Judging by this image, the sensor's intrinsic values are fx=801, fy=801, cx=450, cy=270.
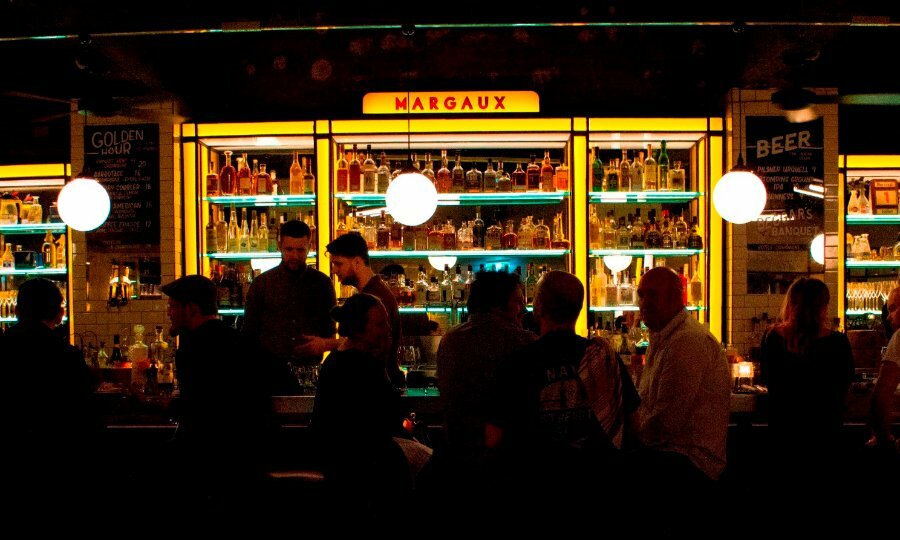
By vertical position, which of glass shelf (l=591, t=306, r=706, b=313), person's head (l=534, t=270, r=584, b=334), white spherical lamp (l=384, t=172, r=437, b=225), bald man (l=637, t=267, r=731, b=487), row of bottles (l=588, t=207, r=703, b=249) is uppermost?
white spherical lamp (l=384, t=172, r=437, b=225)

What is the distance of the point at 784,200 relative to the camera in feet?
19.9

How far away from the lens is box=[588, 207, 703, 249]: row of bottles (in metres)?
6.18

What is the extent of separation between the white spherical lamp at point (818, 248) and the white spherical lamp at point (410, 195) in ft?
9.84

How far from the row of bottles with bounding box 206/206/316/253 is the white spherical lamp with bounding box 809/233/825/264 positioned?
12.4 feet

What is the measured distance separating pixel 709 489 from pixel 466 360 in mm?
1077

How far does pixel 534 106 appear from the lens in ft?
19.7

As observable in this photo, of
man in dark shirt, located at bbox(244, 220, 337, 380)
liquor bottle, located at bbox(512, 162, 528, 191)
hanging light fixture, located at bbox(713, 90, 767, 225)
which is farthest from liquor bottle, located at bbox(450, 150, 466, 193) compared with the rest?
hanging light fixture, located at bbox(713, 90, 767, 225)

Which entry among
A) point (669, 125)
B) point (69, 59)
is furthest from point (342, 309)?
point (69, 59)

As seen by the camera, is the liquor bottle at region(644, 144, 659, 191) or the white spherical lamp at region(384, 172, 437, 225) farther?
the liquor bottle at region(644, 144, 659, 191)

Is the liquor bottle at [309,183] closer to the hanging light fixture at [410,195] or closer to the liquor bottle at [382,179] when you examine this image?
the liquor bottle at [382,179]

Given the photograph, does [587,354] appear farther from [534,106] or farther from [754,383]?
[534,106]

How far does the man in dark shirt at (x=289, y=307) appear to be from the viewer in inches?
200

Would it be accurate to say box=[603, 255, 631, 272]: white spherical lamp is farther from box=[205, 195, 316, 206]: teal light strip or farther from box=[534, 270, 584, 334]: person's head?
box=[534, 270, 584, 334]: person's head

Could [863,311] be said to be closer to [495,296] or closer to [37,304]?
[495,296]
